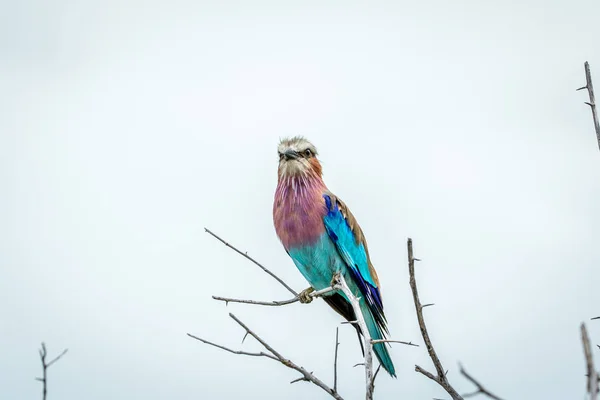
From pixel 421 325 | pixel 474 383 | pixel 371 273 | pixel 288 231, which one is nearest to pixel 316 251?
pixel 288 231

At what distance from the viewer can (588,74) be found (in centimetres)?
423

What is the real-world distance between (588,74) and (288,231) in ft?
12.5

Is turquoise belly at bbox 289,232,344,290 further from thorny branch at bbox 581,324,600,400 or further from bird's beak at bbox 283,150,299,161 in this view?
thorny branch at bbox 581,324,600,400

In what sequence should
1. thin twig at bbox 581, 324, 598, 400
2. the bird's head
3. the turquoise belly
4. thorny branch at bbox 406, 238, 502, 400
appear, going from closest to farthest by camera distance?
thin twig at bbox 581, 324, 598, 400 < thorny branch at bbox 406, 238, 502, 400 < the turquoise belly < the bird's head

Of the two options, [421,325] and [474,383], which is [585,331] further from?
[421,325]

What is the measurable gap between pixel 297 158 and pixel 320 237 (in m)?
0.93

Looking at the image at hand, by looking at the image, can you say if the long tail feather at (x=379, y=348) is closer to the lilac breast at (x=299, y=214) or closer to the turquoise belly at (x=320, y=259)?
the turquoise belly at (x=320, y=259)

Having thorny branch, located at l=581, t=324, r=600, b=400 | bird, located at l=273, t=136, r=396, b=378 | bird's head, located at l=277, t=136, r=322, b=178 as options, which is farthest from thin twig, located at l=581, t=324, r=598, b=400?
bird's head, located at l=277, t=136, r=322, b=178

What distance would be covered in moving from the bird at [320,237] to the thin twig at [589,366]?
5120mm

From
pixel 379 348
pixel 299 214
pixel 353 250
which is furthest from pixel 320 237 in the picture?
pixel 379 348

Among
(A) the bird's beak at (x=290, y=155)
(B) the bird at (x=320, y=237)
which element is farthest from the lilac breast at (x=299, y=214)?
(A) the bird's beak at (x=290, y=155)

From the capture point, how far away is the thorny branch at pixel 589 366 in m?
2.03

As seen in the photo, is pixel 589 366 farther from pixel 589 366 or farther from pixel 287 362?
pixel 287 362

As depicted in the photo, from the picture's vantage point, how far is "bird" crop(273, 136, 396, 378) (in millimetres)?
7348
